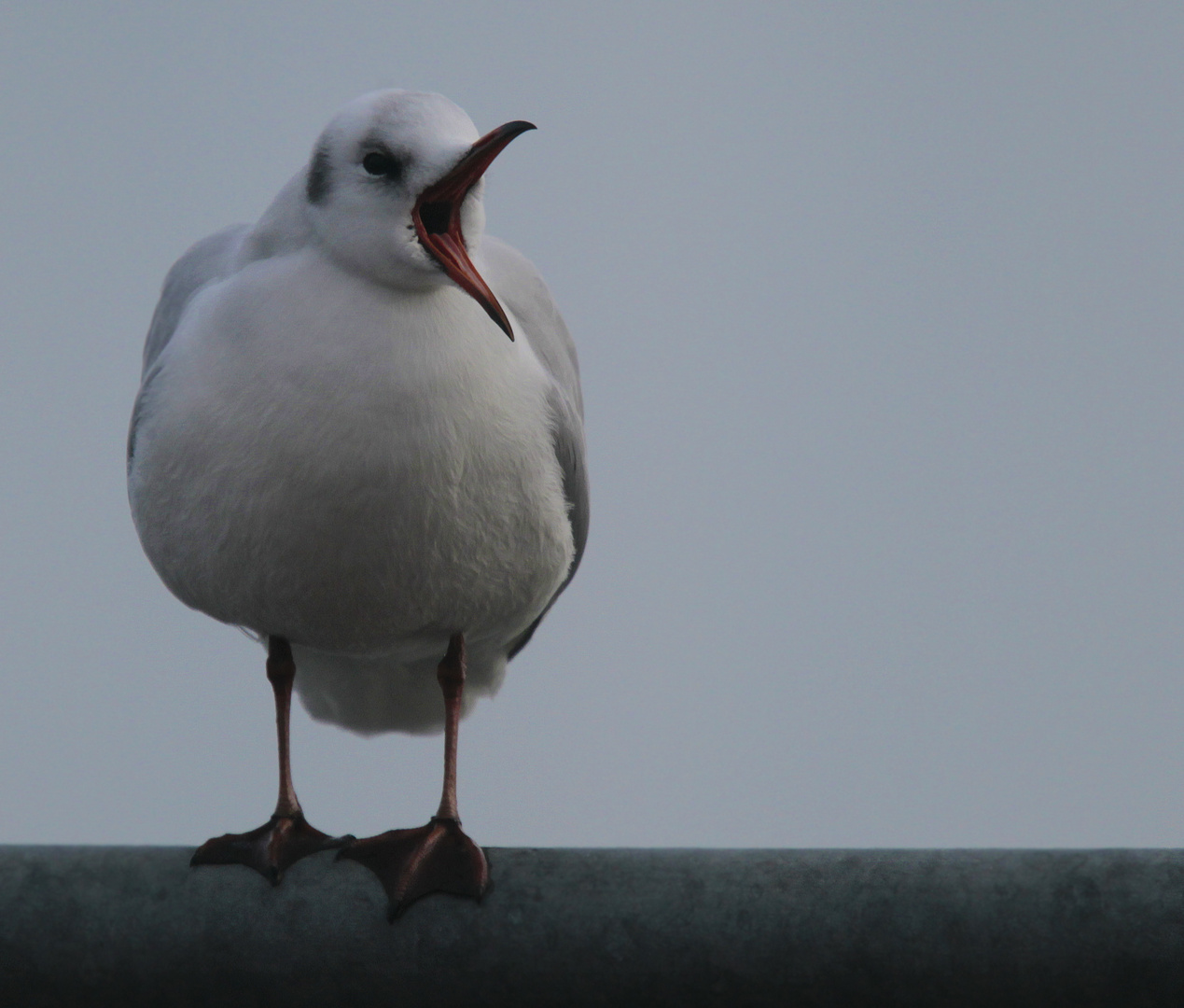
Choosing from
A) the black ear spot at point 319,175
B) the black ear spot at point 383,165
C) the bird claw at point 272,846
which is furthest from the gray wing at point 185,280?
the bird claw at point 272,846

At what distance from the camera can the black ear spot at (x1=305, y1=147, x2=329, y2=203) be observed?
2395 mm

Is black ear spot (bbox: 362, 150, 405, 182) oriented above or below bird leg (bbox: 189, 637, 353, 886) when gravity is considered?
above

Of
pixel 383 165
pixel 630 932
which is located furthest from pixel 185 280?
pixel 630 932

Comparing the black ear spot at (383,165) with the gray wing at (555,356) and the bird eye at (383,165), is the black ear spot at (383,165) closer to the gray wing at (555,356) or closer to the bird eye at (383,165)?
the bird eye at (383,165)

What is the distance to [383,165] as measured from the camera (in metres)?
2.32

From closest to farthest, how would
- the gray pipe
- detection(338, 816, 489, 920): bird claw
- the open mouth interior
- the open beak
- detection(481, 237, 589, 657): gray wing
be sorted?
1. the gray pipe
2. detection(338, 816, 489, 920): bird claw
3. the open beak
4. the open mouth interior
5. detection(481, 237, 589, 657): gray wing

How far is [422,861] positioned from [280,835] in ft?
1.38

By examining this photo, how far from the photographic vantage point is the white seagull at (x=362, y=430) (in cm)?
231

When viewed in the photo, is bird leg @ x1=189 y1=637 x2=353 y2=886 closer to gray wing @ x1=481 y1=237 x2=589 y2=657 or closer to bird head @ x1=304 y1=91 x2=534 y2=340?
gray wing @ x1=481 y1=237 x2=589 y2=657

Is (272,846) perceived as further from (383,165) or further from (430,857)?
(383,165)

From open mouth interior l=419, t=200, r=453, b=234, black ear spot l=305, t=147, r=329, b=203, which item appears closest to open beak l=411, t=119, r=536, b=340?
open mouth interior l=419, t=200, r=453, b=234

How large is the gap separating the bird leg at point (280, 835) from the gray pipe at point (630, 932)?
0.41 feet

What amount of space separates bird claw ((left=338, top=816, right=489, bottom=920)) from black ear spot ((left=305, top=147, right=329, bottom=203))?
0.87 meters

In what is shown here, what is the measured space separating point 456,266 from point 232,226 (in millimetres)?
659
